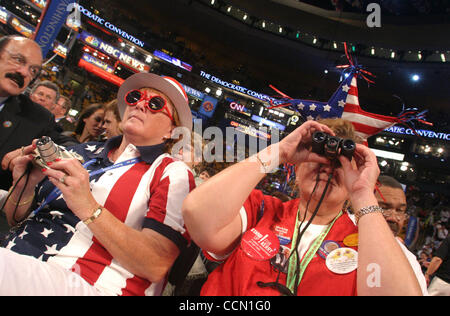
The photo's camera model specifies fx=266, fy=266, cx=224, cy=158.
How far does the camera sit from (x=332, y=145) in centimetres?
123

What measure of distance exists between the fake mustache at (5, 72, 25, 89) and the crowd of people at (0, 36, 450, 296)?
5 centimetres

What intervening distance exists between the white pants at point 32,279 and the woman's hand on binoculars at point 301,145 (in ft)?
3.51

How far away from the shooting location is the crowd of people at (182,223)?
3.30ft

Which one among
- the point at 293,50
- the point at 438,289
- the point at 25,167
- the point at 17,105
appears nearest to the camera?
the point at 25,167

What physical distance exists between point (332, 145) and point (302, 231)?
0.42 metres

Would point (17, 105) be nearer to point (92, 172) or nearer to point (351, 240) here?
point (92, 172)

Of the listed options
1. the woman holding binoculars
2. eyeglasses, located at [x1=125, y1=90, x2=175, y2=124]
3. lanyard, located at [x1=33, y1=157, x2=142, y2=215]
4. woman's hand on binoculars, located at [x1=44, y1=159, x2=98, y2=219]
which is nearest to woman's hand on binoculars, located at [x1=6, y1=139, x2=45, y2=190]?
lanyard, located at [x1=33, y1=157, x2=142, y2=215]

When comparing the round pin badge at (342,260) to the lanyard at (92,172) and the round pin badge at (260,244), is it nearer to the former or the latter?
the round pin badge at (260,244)

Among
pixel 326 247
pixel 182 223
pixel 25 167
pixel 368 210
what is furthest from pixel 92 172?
pixel 368 210

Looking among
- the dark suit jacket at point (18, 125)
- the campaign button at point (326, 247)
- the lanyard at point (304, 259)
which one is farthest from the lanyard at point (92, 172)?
the campaign button at point (326, 247)
